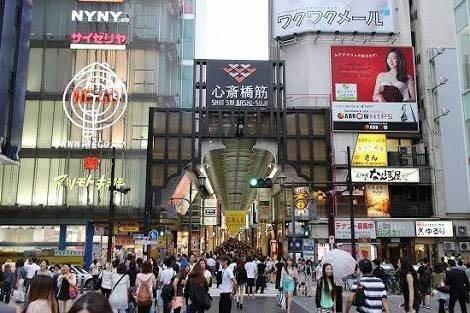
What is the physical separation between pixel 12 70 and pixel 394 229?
1140 inches

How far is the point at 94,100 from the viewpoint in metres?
43.0

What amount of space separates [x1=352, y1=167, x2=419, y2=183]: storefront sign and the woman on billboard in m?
5.80

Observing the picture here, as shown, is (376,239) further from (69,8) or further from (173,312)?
(69,8)

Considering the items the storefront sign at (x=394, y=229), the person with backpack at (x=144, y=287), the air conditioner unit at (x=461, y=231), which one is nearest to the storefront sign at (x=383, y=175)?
the storefront sign at (x=394, y=229)

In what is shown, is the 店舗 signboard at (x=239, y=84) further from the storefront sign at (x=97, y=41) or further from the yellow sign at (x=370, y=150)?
the storefront sign at (x=97, y=41)

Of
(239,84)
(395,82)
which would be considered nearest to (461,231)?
(395,82)

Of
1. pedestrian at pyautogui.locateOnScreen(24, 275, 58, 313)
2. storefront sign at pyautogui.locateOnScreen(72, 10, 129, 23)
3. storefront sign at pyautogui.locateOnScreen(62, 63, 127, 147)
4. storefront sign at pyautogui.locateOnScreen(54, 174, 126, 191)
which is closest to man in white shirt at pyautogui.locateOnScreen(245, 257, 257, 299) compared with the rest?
pedestrian at pyautogui.locateOnScreen(24, 275, 58, 313)

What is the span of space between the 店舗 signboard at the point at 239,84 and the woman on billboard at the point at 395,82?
34.3 ft

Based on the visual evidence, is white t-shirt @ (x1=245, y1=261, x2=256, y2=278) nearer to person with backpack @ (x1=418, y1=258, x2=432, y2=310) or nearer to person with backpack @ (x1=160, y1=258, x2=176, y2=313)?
person with backpack @ (x1=418, y1=258, x2=432, y2=310)

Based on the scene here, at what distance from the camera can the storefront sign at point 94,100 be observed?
140ft

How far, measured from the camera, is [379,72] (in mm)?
41688

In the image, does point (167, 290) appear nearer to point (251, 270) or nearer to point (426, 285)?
point (251, 270)

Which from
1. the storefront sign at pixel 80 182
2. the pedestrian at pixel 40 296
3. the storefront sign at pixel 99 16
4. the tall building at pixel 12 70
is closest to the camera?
the pedestrian at pixel 40 296

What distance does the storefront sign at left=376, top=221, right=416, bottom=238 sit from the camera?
38750 mm
